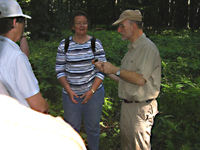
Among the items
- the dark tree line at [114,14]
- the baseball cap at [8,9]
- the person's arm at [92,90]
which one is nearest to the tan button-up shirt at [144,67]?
the person's arm at [92,90]

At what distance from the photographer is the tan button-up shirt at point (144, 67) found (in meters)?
2.68

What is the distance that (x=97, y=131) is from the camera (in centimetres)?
368

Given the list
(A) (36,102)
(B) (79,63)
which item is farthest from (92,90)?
(A) (36,102)

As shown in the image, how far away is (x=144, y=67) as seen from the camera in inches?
105

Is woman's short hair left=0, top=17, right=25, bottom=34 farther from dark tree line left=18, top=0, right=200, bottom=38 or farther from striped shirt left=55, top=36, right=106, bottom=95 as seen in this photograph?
dark tree line left=18, top=0, right=200, bottom=38

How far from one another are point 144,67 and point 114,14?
1406 inches

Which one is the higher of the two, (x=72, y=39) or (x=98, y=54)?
(x=72, y=39)

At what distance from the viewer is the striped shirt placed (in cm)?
338

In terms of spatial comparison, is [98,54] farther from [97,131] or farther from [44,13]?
[44,13]

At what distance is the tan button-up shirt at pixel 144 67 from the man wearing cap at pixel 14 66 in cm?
139

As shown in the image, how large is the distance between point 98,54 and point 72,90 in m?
0.72

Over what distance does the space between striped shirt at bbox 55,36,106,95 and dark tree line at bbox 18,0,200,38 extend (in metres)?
15.7

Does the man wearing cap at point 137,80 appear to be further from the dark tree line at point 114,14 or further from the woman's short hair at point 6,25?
the dark tree line at point 114,14

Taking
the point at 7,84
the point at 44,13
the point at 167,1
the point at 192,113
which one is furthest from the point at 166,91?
the point at 167,1
